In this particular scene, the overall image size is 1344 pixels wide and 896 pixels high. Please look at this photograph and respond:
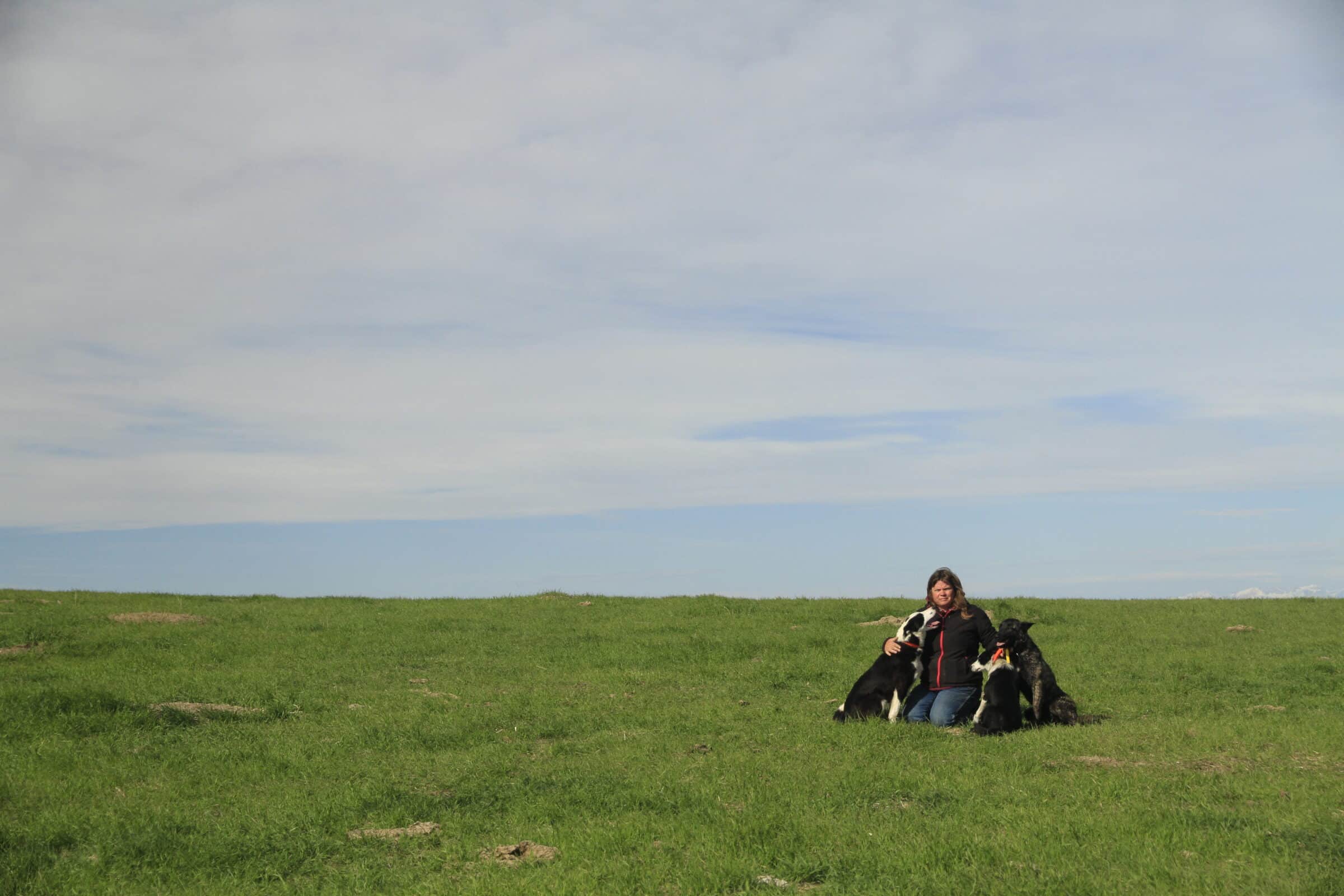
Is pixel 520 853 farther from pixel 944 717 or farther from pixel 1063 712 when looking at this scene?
pixel 1063 712

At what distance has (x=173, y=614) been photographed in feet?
83.4

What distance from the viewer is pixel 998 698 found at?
12906mm

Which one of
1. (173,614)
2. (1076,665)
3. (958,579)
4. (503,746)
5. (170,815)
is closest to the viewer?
(170,815)

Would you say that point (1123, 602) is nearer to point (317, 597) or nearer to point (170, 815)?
point (317, 597)

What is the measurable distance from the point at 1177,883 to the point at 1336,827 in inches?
86.9

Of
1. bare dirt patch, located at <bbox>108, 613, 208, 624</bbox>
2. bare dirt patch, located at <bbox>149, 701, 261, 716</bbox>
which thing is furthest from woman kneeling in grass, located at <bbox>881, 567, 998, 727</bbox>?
bare dirt patch, located at <bbox>108, 613, 208, 624</bbox>

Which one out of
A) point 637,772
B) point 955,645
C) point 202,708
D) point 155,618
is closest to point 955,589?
point 955,645

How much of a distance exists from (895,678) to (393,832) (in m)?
7.37

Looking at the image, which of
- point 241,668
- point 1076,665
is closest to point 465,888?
point 241,668

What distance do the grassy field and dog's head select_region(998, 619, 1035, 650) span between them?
4.24ft

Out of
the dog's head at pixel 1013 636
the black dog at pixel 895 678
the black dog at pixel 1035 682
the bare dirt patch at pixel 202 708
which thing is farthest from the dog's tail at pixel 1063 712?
the bare dirt patch at pixel 202 708

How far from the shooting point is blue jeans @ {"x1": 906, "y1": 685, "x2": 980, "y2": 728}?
1325cm

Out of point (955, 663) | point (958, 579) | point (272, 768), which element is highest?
point (958, 579)

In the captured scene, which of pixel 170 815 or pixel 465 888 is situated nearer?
pixel 465 888
